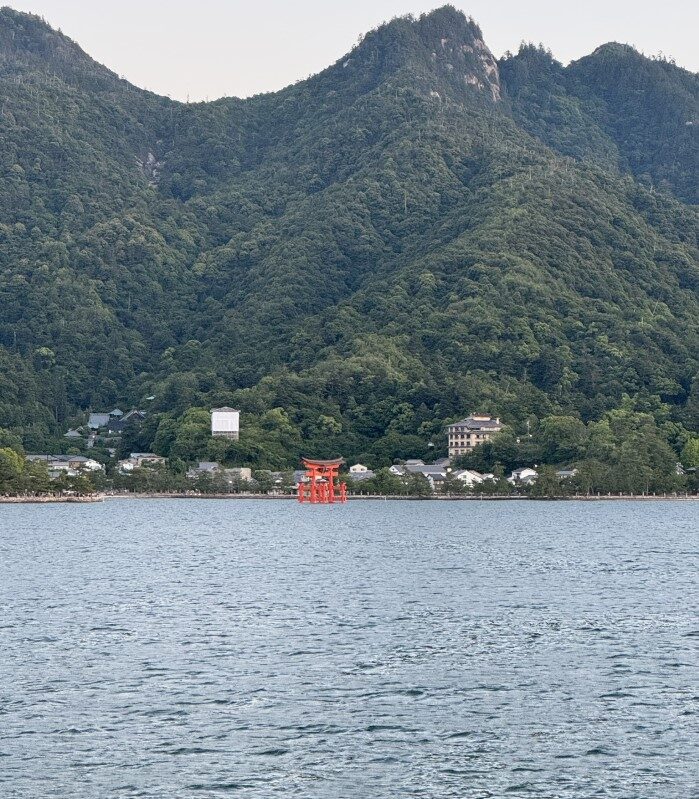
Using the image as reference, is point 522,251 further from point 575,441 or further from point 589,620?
point 589,620

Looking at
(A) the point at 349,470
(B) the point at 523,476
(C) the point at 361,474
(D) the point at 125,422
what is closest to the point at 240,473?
(A) the point at 349,470

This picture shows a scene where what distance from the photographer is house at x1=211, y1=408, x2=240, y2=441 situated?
164 metres

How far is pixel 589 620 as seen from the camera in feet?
148

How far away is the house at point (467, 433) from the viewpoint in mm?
160250

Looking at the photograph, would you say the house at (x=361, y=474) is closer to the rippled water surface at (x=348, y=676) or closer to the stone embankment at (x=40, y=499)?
the stone embankment at (x=40, y=499)

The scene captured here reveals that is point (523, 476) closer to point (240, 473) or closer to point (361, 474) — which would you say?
point (361, 474)

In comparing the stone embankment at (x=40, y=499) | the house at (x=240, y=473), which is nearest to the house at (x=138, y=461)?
the house at (x=240, y=473)

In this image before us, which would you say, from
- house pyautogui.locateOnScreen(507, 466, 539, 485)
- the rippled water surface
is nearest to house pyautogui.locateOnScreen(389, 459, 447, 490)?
house pyautogui.locateOnScreen(507, 466, 539, 485)

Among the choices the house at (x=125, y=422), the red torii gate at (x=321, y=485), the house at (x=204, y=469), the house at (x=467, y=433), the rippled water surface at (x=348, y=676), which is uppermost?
the house at (x=125, y=422)

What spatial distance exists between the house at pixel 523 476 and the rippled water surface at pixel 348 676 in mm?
80495

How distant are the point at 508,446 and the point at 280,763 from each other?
12938 cm

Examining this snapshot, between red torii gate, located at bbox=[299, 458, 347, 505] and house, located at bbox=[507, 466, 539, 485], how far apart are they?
1795cm

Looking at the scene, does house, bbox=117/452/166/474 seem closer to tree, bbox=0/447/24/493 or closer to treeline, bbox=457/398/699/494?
tree, bbox=0/447/24/493

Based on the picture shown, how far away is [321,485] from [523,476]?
72.2 feet
